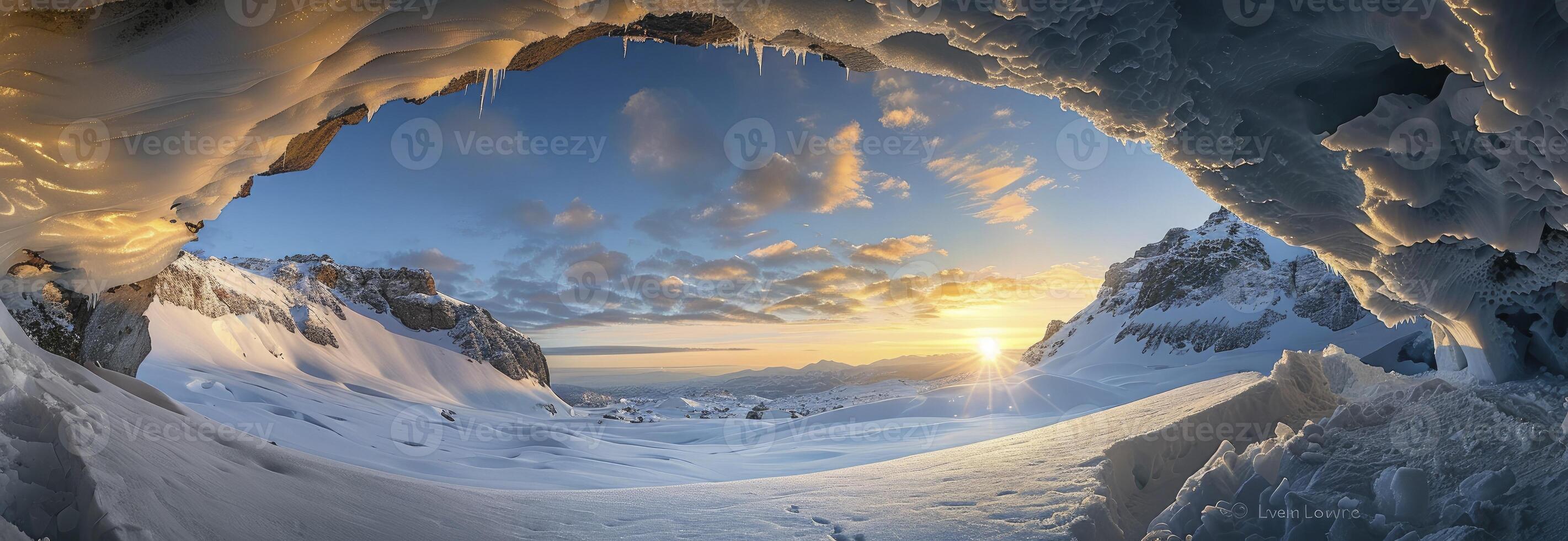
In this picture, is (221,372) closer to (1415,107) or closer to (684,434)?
(684,434)

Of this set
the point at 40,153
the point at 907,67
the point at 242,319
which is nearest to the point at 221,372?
the point at 242,319

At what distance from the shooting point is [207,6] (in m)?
3.20

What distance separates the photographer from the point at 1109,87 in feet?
11.0

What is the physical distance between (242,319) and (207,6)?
69.2ft
